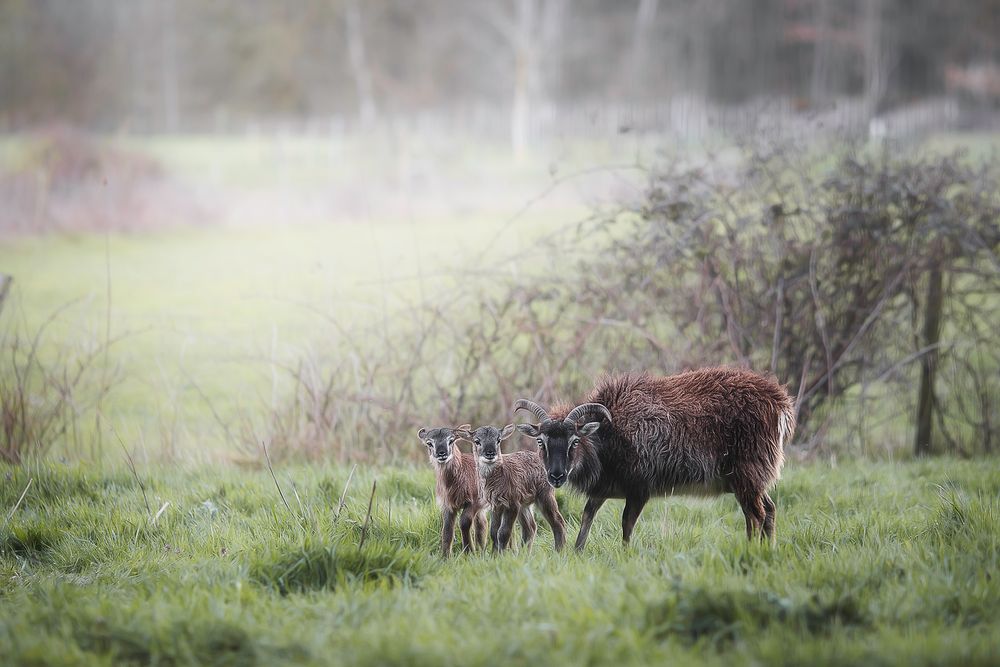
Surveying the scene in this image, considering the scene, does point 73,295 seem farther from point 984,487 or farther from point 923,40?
point 923,40

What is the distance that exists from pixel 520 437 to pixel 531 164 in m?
27.1

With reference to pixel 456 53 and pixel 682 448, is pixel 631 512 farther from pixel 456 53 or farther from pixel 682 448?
pixel 456 53

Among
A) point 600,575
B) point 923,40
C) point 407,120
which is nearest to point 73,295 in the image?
point 600,575

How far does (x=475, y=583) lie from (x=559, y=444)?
100 cm

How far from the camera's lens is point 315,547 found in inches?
188

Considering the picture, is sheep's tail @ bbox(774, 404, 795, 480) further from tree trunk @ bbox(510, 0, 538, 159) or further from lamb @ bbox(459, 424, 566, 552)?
tree trunk @ bbox(510, 0, 538, 159)

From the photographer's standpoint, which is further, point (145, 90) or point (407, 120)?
point (145, 90)

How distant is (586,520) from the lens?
5.46 meters

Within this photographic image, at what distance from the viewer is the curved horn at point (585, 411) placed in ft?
17.7

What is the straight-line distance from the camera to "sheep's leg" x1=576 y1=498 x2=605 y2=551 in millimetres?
5346

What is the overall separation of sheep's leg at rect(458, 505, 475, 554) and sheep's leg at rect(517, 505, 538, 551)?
302mm

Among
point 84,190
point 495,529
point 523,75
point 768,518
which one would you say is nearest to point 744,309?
point 768,518

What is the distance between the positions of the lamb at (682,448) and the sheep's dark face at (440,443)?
0.45 metres

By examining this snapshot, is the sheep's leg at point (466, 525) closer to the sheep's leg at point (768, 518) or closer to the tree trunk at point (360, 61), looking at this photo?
the sheep's leg at point (768, 518)
